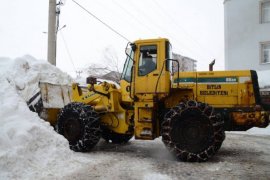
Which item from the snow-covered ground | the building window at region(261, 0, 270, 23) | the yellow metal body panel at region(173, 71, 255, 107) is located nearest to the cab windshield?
the yellow metal body panel at region(173, 71, 255, 107)

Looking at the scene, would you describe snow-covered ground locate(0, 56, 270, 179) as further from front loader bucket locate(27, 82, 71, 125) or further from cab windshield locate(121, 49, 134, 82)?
cab windshield locate(121, 49, 134, 82)

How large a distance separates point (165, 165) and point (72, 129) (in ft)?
9.62

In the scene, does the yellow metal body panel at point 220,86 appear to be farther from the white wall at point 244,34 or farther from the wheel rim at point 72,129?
the white wall at point 244,34

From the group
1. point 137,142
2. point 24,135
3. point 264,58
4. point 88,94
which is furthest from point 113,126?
point 264,58

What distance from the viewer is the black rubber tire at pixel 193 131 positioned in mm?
8086

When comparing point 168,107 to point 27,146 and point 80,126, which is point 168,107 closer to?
point 80,126

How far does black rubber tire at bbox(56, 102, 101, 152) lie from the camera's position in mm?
9305

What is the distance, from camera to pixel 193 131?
8273mm

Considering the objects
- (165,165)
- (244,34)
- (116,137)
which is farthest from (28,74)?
(244,34)

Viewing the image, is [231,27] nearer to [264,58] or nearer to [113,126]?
[264,58]

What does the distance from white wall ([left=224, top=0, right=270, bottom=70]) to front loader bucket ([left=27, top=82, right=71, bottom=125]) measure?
682 inches

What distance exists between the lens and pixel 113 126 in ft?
32.8

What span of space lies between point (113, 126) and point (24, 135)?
3014 mm

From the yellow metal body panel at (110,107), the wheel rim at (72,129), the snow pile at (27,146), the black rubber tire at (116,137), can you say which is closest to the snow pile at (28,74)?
the snow pile at (27,146)
